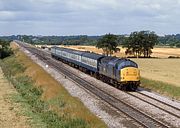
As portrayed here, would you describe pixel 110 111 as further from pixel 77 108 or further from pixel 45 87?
pixel 45 87

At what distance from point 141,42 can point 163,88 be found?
9297 cm

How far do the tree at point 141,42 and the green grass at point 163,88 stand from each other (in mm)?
85472

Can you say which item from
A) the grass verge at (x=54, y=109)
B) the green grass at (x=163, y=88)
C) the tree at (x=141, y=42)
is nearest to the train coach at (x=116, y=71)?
the green grass at (x=163, y=88)

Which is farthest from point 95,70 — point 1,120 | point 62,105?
point 1,120

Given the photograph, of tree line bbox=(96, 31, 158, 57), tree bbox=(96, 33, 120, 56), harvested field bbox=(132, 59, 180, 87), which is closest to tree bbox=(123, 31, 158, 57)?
tree line bbox=(96, 31, 158, 57)

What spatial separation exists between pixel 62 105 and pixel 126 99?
6.24 m

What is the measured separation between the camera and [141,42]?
435ft

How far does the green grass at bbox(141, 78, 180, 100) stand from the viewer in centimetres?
3714

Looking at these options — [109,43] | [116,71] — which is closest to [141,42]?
[109,43]

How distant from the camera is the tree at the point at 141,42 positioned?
132125 millimetres

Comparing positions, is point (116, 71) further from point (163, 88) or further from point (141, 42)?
point (141, 42)

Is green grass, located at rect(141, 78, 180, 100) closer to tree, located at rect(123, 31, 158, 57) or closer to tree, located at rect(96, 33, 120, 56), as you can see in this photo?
tree, located at rect(123, 31, 158, 57)

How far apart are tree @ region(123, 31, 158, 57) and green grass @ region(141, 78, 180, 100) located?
3365 inches

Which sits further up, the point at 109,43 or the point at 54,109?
the point at 54,109
